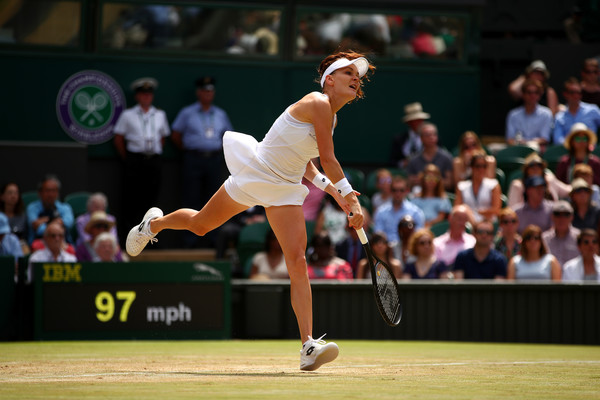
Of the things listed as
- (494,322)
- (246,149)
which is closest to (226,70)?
(494,322)

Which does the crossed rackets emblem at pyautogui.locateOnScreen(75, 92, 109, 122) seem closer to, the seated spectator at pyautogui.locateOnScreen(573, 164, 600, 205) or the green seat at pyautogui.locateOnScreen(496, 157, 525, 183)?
the green seat at pyautogui.locateOnScreen(496, 157, 525, 183)

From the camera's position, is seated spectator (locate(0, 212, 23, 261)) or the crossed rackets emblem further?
the crossed rackets emblem

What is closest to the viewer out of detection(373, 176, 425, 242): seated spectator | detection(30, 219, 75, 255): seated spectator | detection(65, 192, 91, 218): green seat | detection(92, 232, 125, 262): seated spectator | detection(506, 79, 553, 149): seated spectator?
detection(92, 232, 125, 262): seated spectator

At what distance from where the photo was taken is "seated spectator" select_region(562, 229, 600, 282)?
9875mm

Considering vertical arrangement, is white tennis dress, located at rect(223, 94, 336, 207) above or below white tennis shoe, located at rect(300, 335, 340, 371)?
above

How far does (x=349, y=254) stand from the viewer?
1110 centimetres

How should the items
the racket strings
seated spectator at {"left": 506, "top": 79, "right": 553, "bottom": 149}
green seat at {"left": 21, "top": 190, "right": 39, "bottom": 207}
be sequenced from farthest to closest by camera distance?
seated spectator at {"left": 506, "top": 79, "right": 553, "bottom": 149}, green seat at {"left": 21, "top": 190, "right": 39, "bottom": 207}, the racket strings

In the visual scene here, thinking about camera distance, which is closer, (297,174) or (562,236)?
(297,174)

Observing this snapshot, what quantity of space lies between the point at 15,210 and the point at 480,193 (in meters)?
4.95

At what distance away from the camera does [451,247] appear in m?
10.5

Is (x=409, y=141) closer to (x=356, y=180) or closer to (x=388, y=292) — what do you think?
(x=356, y=180)

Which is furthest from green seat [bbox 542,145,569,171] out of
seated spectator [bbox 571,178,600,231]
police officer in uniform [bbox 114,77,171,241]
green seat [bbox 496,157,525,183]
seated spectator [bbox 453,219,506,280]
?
police officer in uniform [bbox 114,77,171,241]

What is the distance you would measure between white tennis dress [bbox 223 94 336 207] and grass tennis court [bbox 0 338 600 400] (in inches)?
40.8

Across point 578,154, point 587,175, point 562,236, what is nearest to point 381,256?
point 562,236
